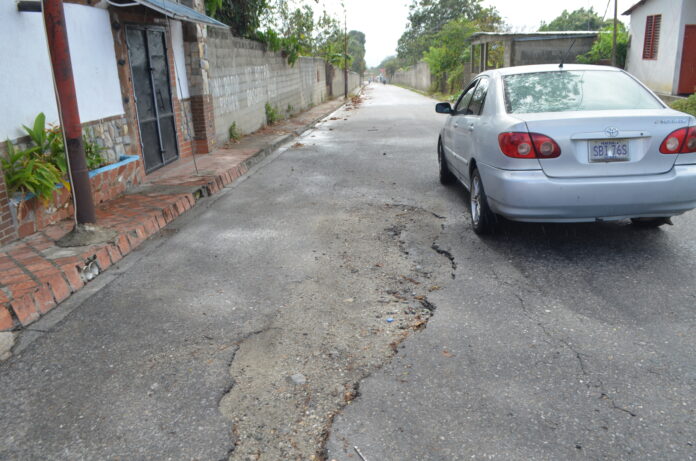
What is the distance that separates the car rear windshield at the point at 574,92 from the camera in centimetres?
497

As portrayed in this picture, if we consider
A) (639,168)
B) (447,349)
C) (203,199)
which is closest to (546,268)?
(639,168)

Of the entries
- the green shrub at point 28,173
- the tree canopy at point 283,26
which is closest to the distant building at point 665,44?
the tree canopy at point 283,26

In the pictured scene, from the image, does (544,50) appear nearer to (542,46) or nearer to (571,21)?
(542,46)

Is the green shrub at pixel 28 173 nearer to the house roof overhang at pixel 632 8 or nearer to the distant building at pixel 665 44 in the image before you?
the distant building at pixel 665 44

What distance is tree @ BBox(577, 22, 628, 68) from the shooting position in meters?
22.8

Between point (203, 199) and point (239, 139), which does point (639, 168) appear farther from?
point (239, 139)

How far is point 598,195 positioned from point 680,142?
0.79 meters

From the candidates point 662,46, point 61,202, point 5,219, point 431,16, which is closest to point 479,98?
point 61,202

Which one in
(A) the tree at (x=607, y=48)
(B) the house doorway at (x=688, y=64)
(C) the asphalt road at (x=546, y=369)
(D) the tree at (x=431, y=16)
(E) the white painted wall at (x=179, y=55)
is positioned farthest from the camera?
(D) the tree at (x=431, y=16)

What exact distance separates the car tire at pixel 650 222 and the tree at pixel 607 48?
20412 millimetres

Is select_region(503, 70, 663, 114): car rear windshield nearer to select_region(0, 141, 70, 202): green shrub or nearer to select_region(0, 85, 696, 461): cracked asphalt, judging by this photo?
select_region(0, 85, 696, 461): cracked asphalt

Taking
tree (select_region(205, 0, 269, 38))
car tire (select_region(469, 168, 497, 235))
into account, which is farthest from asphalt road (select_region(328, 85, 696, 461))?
tree (select_region(205, 0, 269, 38))

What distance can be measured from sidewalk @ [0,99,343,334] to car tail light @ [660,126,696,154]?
4.80m

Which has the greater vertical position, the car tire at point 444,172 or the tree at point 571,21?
the tree at point 571,21
